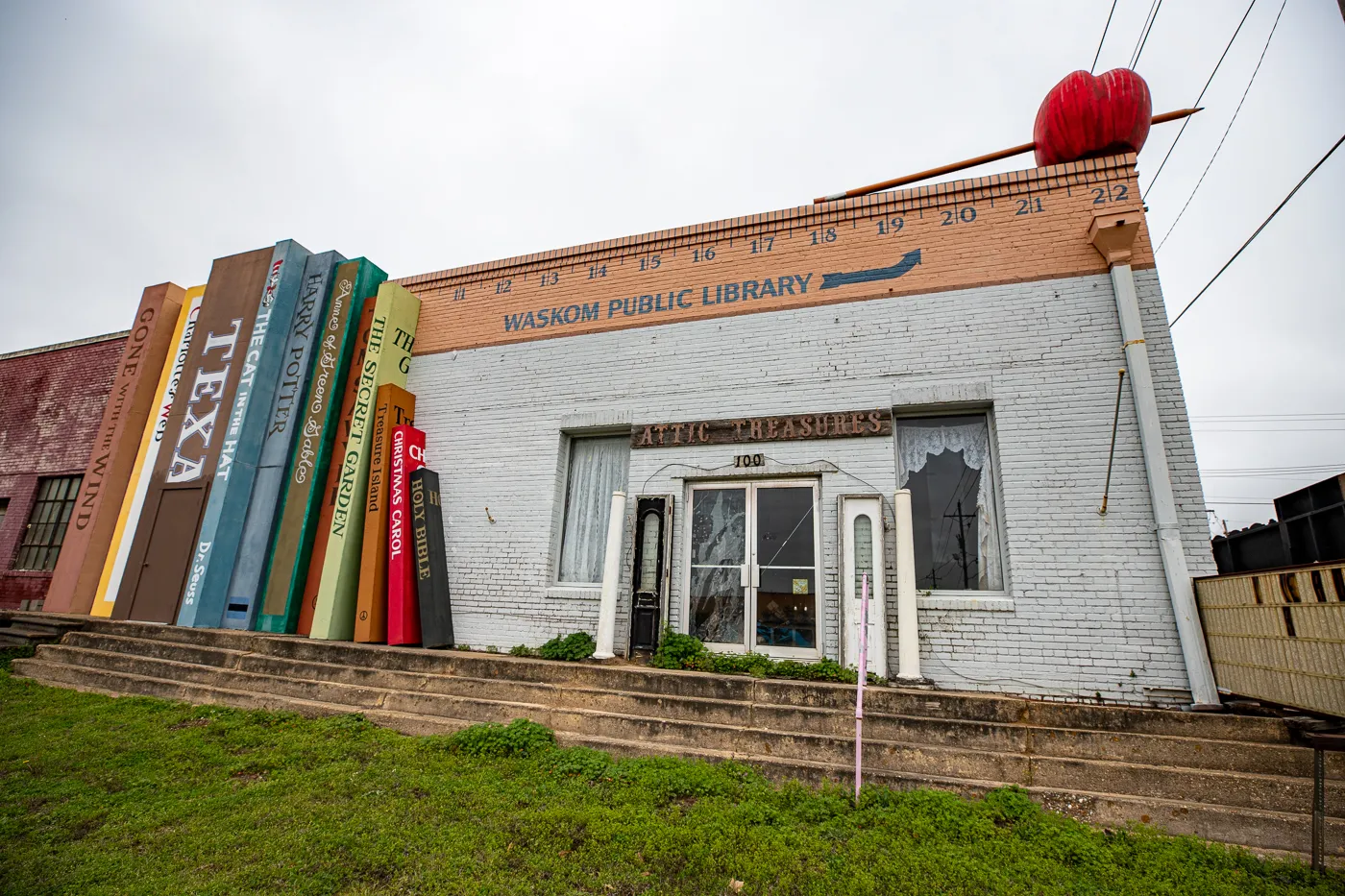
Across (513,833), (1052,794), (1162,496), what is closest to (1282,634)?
(1162,496)

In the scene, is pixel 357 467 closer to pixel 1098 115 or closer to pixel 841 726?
pixel 841 726

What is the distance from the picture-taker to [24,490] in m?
11.4

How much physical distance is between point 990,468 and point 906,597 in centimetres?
173

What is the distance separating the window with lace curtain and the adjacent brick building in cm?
1405

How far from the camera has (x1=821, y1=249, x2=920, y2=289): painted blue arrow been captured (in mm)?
6766

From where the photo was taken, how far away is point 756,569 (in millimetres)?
6531

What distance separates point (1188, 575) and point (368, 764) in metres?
6.97

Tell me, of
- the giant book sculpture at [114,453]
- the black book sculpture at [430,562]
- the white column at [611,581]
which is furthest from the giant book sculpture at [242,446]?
the white column at [611,581]

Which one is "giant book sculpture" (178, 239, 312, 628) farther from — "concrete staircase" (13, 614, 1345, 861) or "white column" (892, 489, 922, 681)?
"white column" (892, 489, 922, 681)

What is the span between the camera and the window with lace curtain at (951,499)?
5.99 m

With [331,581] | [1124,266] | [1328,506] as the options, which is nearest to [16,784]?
[331,581]

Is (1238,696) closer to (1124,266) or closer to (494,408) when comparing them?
(1124,266)

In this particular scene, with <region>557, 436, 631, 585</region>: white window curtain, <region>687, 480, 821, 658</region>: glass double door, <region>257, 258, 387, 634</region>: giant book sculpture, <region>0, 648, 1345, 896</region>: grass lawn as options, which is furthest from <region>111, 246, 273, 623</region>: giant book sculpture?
<region>687, 480, 821, 658</region>: glass double door

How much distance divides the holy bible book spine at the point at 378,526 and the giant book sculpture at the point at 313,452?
753 millimetres
